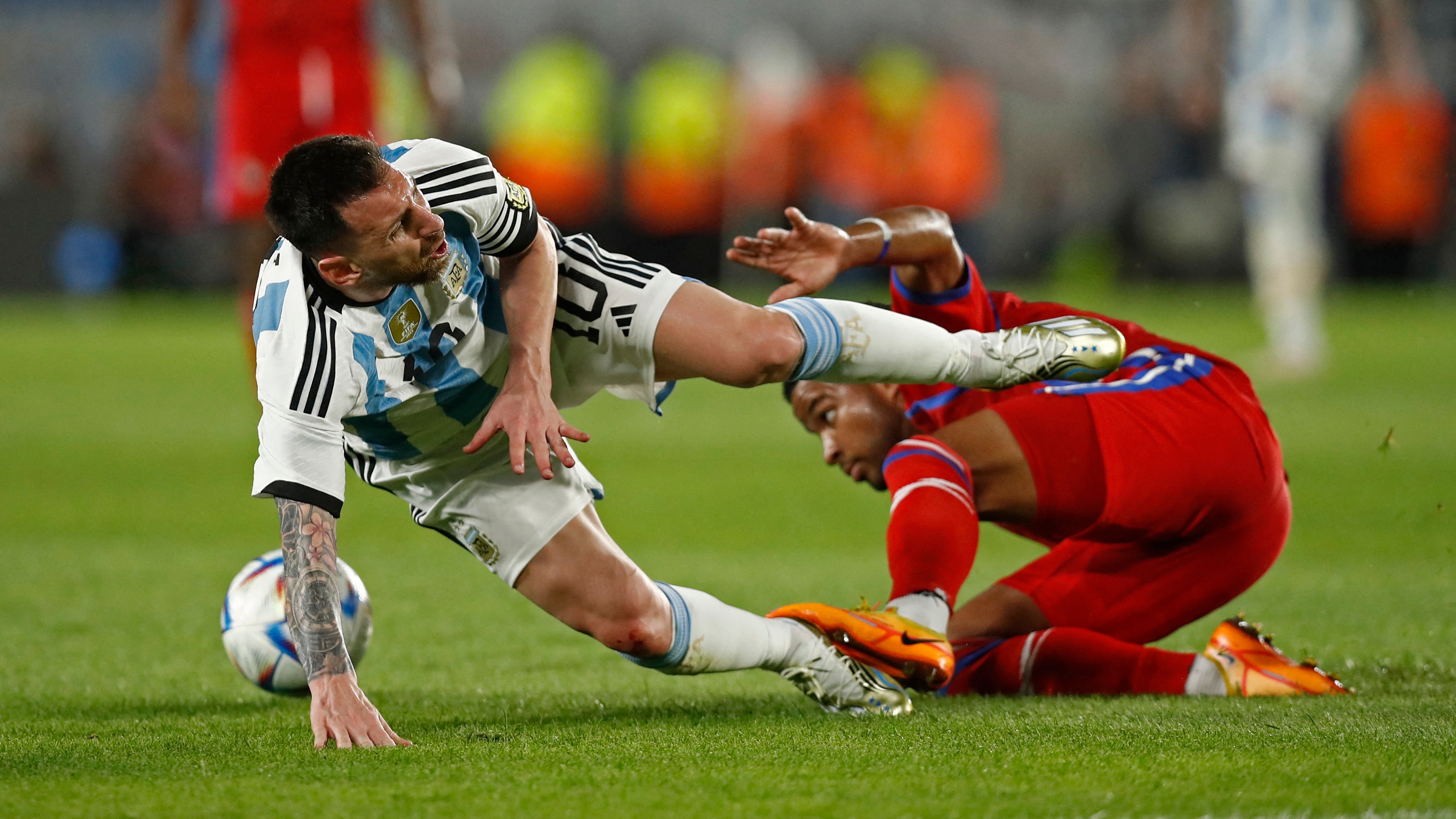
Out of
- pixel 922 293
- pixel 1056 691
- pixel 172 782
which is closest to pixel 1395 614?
pixel 1056 691

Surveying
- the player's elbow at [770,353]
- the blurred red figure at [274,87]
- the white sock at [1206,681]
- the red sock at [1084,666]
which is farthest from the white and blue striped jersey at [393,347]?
the blurred red figure at [274,87]

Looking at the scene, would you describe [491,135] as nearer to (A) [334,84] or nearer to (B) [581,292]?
(A) [334,84]

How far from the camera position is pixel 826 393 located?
12.6 ft

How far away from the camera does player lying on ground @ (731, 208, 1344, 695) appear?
3350mm

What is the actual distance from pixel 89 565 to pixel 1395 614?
4420 mm

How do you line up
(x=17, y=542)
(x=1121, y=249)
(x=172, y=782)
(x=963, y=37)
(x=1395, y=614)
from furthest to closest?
(x=963, y=37)
(x=1121, y=249)
(x=17, y=542)
(x=1395, y=614)
(x=172, y=782)

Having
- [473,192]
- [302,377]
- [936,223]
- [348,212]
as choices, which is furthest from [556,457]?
[936,223]

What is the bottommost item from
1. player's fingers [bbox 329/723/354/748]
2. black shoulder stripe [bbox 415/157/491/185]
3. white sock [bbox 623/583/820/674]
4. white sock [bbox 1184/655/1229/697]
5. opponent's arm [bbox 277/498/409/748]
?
white sock [bbox 1184/655/1229/697]

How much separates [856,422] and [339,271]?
145cm

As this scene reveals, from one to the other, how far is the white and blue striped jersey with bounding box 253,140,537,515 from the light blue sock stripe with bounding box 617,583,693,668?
57 cm

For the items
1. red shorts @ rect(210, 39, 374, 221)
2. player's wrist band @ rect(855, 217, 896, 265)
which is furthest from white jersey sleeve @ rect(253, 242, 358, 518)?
red shorts @ rect(210, 39, 374, 221)

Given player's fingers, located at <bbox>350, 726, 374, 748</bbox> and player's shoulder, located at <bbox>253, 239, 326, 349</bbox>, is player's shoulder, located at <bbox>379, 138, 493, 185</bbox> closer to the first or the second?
player's shoulder, located at <bbox>253, 239, 326, 349</bbox>

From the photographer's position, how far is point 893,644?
3203 mm

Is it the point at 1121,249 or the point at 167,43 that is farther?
the point at 1121,249
